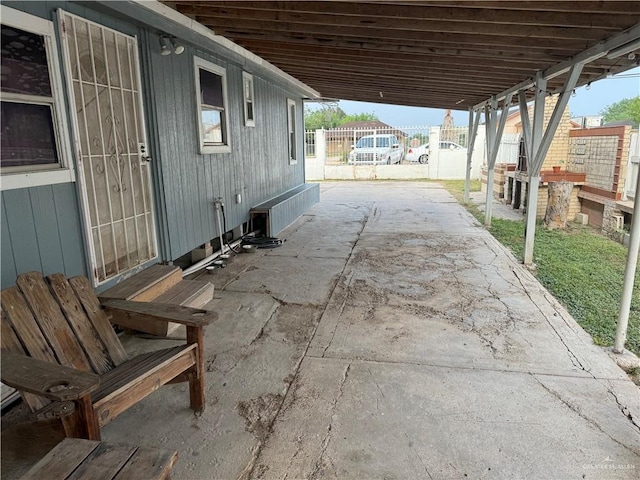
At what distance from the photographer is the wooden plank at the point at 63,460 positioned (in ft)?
4.43

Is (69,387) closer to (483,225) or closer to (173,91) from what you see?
(173,91)

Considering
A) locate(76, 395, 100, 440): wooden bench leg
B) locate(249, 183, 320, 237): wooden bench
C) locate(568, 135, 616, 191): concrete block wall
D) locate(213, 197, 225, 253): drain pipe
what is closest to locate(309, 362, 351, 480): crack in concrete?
locate(76, 395, 100, 440): wooden bench leg

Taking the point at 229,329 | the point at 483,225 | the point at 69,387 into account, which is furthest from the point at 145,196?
the point at 483,225

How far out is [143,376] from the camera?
1959 mm

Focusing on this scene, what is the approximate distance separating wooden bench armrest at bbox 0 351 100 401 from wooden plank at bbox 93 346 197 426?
20 cm

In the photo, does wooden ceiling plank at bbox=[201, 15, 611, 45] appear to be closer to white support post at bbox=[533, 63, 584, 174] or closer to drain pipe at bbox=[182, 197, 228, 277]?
white support post at bbox=[533, 63, 584, 174]

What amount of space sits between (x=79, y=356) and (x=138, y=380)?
18.5 inches

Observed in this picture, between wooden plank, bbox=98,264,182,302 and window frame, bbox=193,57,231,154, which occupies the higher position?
window frame, bbox=193,57,231,154

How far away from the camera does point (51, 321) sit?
6.97 feet

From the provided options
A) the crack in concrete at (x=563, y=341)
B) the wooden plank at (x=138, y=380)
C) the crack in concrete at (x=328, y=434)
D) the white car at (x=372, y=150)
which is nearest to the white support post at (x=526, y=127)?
the crack in concrete at (x=563, y=341)

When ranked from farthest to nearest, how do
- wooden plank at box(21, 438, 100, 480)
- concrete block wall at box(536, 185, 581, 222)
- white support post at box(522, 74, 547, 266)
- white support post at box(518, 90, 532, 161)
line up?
concrete block wall at box(536, 185, 581, 222)
white support post at box(518, 90, 532, 161)
white support post at box(522, 74, 547, 266)
wooden plank at box(21, 438, 100, 480)

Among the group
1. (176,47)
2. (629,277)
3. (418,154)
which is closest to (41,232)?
(176,47)

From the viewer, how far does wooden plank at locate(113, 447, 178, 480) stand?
1377 mm

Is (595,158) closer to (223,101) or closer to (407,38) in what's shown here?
(407,38)
